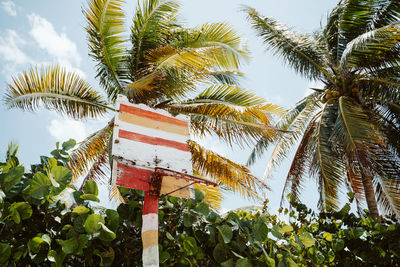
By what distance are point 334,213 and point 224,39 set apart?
5300mm

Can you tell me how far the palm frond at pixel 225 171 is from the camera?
6.71 metres

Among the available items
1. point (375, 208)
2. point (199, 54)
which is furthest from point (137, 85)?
point (375, 208)

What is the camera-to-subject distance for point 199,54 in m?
6.05

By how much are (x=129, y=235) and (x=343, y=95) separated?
781 centimetres

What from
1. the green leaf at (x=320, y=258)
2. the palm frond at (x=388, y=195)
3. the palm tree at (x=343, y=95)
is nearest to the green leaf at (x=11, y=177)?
the green leaf at (x=320, y=258)

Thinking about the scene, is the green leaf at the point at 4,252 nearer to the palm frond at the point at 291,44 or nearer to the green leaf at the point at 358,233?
the green leaf at the point at 358,233

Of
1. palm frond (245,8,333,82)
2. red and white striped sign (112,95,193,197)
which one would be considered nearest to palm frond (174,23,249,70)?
palm frond (245,8,333,82)

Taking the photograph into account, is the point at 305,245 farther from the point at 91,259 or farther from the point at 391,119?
the point at 391,119

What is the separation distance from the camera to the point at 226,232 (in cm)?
206

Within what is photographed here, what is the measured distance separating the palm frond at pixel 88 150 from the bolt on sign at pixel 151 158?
15.4 ft

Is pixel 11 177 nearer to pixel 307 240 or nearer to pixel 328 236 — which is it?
pixel 307 240

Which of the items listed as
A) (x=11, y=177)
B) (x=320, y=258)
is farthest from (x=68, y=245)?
(x=320, y=258)

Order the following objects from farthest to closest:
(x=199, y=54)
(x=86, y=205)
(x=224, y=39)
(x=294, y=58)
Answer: (x=294, y=58), (x=224, y=39), (x=199, y=54), (x=86, y=205)

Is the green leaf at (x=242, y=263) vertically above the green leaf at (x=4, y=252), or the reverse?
the green leaf at (x=4, y=252)
